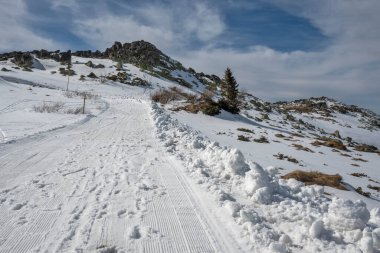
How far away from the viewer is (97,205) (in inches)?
235

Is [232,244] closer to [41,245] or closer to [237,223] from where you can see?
[237,223]

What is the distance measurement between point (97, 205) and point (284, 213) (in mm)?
3217

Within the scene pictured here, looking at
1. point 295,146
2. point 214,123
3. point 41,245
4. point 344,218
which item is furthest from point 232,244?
point 214,123

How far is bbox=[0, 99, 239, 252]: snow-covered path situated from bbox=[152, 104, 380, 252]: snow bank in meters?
0.53

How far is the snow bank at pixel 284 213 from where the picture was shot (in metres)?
4.81

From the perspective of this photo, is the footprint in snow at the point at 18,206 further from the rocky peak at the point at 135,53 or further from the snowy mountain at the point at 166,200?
the rocky peak at the point at 135,53

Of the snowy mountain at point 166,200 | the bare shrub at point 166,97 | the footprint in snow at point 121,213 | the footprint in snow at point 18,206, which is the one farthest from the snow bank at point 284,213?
the bare shrub at point 166,97

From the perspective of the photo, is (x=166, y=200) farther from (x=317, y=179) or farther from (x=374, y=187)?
(x=374, y=187)

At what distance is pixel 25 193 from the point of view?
252 inches

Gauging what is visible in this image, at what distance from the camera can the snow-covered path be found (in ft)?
15.4

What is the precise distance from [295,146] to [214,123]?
29.0 ft

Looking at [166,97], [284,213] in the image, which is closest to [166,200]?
[284,213]

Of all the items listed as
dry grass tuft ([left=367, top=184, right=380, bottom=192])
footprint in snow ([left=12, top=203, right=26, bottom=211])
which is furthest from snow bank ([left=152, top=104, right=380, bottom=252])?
dry grass tuft ([left=367, top=184, right=380, bottom=192])

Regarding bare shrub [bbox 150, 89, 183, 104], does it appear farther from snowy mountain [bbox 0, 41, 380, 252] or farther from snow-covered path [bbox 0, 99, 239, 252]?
snow-covered path [bbox 0, 99, 239, 252]
